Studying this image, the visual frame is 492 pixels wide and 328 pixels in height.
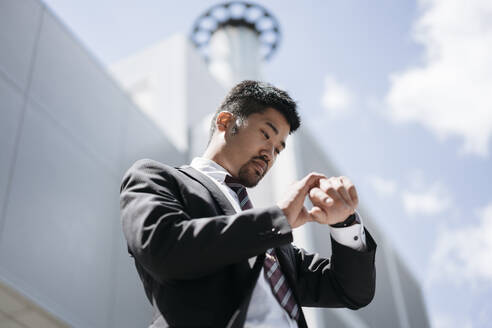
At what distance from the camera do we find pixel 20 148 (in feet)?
17.0

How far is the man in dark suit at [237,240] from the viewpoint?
54.6 inches

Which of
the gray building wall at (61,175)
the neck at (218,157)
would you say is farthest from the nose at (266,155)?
the gray building wall at (61,175)

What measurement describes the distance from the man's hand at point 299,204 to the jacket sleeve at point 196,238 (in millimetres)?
32

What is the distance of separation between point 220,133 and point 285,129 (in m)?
0.24

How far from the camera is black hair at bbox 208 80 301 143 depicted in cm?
210

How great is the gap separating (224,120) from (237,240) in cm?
84

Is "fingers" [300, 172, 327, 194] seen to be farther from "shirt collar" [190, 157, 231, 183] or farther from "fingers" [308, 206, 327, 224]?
"shirt collar" [190, 157, 231, 183]

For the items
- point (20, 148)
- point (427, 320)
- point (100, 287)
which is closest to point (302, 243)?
point (100, 287)

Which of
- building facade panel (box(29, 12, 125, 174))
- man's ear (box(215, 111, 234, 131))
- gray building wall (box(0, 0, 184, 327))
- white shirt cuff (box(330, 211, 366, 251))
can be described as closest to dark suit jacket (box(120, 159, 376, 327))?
white shirt cuff (box(330, 211, 366, 251))

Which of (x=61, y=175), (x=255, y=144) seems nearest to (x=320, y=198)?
(x=255, y=144)

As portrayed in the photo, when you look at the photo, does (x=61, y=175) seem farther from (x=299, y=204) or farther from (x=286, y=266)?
(x=299, y=204)

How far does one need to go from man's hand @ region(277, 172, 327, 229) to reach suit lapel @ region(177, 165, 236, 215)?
0.21 meters

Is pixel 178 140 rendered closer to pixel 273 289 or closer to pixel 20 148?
pixel 20 148

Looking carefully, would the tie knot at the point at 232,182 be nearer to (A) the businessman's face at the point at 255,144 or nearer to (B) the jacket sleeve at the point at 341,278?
(A) the businessman's face at the point at 255,144
